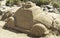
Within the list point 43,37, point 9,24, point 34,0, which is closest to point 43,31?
point 43,37

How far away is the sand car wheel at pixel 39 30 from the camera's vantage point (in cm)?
737

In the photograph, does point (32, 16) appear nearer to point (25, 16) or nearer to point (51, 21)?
point (25, 16)

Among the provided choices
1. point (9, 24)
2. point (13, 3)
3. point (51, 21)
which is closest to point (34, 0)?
point (13, 3)

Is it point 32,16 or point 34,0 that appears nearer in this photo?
point 32,16

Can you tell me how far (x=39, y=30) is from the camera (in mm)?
7445

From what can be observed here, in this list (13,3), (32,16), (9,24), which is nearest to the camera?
(32,16)

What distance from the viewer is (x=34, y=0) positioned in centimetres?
1767

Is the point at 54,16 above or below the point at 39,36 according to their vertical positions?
above

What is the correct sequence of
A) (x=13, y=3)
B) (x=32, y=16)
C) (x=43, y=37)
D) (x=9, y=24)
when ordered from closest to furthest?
1. (x=43, y=37)
2. (x=32, y=16)
3. (x=9, y=24)
4. (x=13, y=3)

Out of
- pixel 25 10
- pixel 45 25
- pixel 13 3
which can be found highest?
pixel 25 10

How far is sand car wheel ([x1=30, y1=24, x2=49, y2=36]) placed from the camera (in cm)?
737

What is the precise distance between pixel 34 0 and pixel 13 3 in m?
2.26

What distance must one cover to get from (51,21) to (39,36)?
2.95 feet

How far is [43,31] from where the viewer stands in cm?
737
